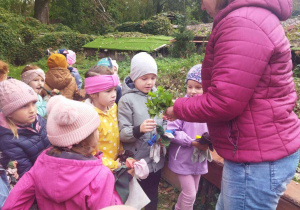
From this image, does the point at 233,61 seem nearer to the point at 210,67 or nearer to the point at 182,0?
the point at 210,67

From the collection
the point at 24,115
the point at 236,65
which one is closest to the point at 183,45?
the point at 24,115

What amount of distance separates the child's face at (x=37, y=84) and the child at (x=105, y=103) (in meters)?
1.85

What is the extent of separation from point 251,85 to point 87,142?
112 cm

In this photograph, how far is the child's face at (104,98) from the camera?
8.54 ft

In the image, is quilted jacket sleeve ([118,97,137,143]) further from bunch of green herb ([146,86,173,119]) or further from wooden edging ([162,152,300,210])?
wooden edging ([162,152,300,210])

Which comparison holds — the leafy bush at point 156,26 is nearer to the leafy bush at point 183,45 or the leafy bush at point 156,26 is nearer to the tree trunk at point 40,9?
the leafy bush at point 183,45

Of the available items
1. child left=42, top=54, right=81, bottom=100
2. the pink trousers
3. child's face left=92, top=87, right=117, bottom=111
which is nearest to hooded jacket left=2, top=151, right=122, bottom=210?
child's face left=92, top=87, right=117, bottom=111

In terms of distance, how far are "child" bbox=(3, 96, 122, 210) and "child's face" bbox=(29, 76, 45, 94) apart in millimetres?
2706

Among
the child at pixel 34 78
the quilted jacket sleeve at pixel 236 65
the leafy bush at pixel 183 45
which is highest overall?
the quilted jacket sleeve at pixel 236 65

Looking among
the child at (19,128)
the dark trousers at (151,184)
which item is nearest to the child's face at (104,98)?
the child at (19,128)

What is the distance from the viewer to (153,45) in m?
14.2

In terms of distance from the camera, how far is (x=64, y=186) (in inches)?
60.9

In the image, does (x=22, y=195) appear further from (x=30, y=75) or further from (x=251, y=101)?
(x=30, y=75)

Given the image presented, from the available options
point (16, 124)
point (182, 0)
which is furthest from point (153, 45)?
point (182, 0)
